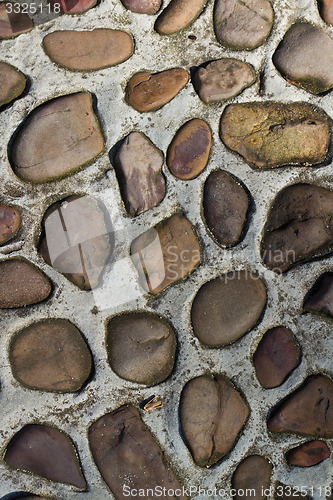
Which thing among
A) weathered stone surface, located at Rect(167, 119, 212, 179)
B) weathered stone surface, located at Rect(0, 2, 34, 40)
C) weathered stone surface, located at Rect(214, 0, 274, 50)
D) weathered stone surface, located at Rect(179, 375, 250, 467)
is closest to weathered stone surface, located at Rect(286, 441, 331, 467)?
weathered stone surface, located at Rect(179, 375, 250, 467)

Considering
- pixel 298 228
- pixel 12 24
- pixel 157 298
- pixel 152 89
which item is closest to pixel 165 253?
pixel 157 298

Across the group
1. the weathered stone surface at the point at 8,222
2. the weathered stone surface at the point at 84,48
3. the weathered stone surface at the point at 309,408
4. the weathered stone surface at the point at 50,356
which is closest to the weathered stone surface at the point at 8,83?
the weathered stone surface at the point at 84,48

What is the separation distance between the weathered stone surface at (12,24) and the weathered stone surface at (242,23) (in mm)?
673

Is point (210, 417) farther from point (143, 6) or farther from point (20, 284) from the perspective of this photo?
point (143, 6)

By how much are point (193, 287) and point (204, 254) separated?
120 millimetres

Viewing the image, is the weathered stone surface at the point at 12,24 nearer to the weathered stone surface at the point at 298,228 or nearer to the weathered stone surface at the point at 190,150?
the weathered stone surface at the point at 190,150

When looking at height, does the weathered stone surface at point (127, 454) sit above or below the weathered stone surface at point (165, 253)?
below

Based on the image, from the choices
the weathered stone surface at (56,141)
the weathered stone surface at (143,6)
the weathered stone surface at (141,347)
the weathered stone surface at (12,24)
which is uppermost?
the weathered stone surface at (12,24)

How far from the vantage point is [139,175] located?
1421 millimetres

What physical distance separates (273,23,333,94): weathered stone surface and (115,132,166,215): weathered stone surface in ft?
1.83

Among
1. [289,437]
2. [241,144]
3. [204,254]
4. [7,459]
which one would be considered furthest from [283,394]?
[7,459]

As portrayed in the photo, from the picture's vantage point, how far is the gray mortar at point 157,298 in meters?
1.42

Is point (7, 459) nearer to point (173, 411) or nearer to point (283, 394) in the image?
point (173, 411)

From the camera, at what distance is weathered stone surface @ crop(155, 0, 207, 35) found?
4.79 ft
